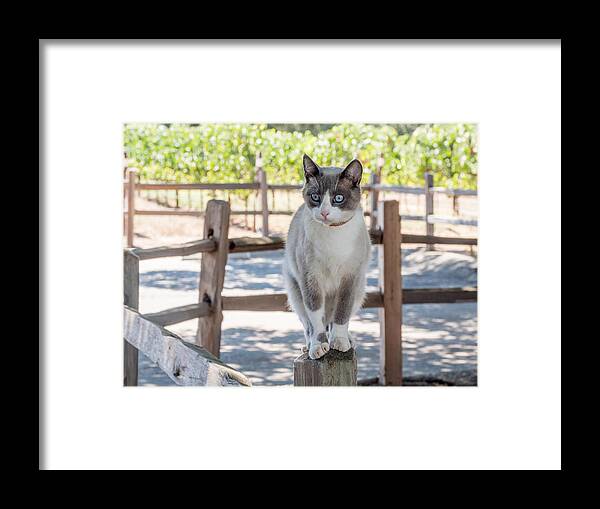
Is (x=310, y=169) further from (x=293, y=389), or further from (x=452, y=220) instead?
(x=452, y=220)

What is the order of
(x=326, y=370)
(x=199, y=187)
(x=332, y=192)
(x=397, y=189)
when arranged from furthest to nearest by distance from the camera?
(x=397, y=189) → (x=199, y=187) → (x=332, y=192) → (x=326, y=370)

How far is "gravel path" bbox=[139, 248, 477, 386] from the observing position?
16.8 ft

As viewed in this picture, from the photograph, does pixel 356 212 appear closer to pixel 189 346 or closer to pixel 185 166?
pixel 189 346

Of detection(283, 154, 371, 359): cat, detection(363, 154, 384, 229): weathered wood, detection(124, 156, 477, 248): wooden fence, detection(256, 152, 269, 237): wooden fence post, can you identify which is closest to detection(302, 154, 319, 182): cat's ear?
detection(283, 154, 371, 359): cat

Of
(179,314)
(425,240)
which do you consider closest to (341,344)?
(179,314)

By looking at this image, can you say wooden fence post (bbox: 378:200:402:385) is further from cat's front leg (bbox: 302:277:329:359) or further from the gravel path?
cat's front leg (bbox: 302:277:329:359)

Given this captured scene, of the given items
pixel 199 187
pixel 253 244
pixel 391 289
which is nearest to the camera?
pixel 253 244

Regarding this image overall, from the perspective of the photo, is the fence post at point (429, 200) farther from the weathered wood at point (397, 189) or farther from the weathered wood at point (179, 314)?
the weathered wood at point (179, 314)

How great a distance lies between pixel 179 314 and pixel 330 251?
120 cm

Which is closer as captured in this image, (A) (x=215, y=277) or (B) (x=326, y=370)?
(B) (x=326, y=370)

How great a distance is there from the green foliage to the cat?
293 inches

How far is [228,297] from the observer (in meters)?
3.63

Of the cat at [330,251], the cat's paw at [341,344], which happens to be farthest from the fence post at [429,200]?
the cat's paw at [341,344]
